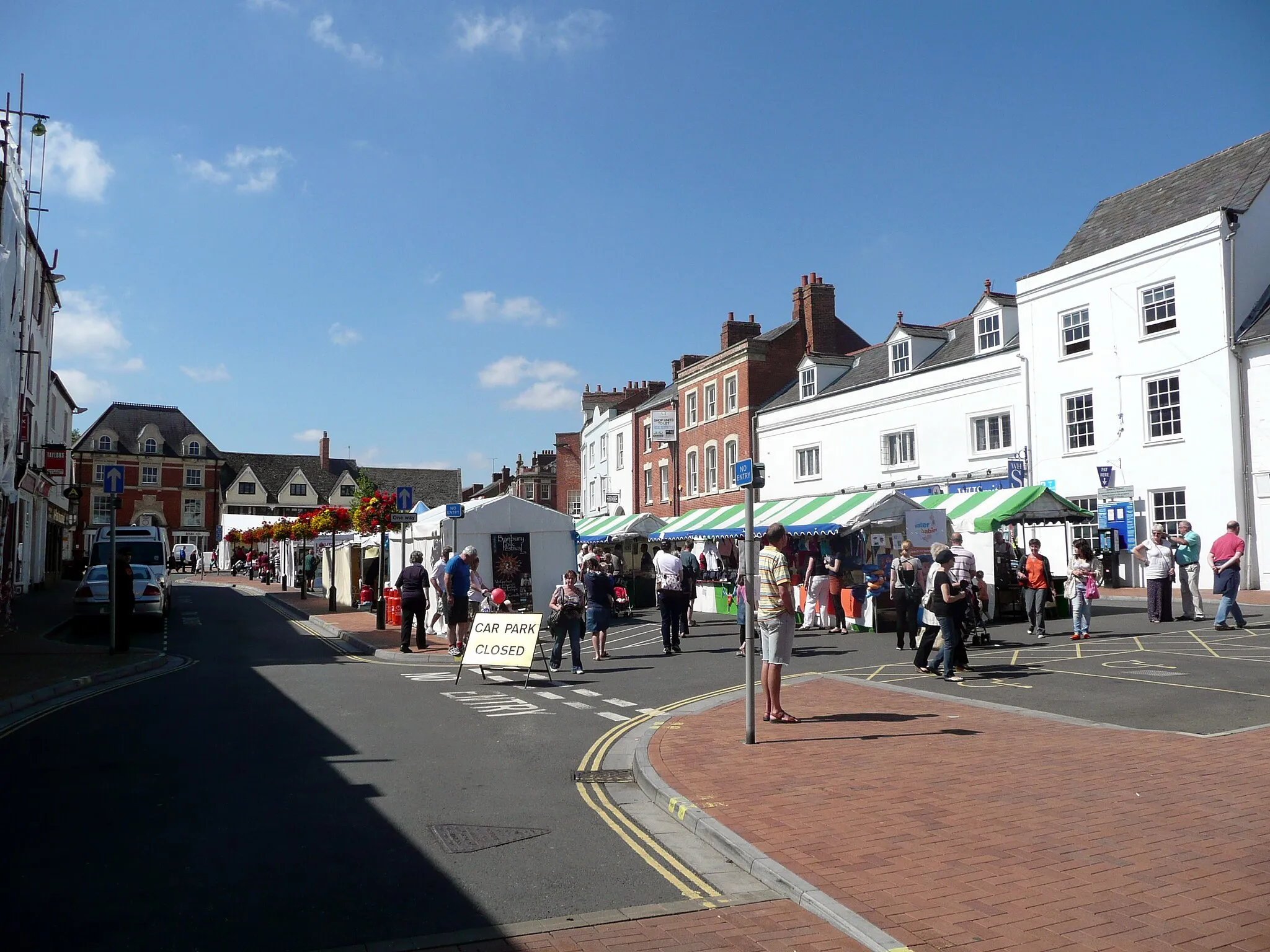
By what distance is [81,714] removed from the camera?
Result: 1033 cm

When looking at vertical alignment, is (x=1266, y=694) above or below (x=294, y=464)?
below

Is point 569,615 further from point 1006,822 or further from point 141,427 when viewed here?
point 141,427

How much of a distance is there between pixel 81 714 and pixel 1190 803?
34.2 ft

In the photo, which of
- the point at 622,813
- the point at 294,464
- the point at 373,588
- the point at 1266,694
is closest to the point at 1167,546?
the point at 1266,694

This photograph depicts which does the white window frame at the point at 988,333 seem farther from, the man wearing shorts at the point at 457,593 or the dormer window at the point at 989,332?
the man wearing shorts at the point at 457,593

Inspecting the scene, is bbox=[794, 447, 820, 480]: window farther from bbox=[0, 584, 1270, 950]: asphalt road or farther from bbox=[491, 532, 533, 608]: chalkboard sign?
bbox=[0, 584, 1270, 950]: asphalt road

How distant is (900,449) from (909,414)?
1.32m

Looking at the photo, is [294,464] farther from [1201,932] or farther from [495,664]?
[1201,932]

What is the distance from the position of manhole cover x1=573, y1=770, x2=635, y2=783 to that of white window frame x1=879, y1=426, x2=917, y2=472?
26.8 metres

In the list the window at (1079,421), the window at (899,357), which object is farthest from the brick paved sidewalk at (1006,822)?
the window at (899,357)

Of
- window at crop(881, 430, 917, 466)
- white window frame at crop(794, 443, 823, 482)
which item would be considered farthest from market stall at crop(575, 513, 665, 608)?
window at crop(881, 430, 917, 466)

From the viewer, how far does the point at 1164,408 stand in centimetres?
A: 2555

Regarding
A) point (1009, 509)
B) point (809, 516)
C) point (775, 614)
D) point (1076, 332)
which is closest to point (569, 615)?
point (775, 614)

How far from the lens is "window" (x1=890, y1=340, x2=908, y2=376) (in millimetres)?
34219
